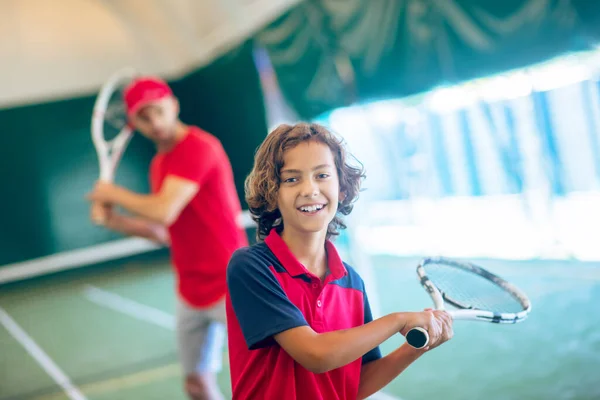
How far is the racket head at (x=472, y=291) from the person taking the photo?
1.69m

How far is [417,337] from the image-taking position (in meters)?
1.33

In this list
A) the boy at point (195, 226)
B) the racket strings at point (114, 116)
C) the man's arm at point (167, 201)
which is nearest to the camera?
the man's arm at point (167, 201)

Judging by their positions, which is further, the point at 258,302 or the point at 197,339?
the point at 197,339

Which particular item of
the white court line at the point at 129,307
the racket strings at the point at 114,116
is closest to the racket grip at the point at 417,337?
the white court line at the point at 129,307

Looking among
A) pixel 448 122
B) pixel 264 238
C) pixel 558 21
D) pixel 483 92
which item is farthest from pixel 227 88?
pixel 264 238

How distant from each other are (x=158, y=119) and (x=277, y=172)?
4.70ft

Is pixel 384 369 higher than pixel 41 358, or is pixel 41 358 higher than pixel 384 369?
pixel 384 369

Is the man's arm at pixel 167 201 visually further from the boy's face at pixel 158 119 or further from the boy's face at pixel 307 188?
the boy's face at pixel 307 188

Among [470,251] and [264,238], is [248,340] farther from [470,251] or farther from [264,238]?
[470,251]

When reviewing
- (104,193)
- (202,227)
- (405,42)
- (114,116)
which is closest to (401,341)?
(202,227)

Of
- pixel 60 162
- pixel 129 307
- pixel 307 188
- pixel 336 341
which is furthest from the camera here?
pixel 60 162

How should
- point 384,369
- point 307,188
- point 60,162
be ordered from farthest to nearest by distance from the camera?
1. point 60,162
2. point 384,369
3. point 307,188

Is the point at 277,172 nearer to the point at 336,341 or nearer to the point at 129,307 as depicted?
the point at 336,341

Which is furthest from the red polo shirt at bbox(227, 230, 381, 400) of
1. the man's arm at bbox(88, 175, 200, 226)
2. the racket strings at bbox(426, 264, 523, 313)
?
the man's arm at bbox(88, 175, 200, 226)
